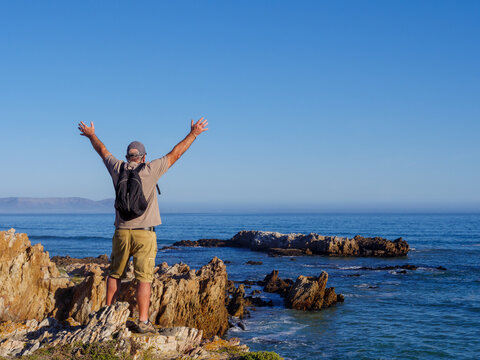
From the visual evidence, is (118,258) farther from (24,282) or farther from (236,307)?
(236,307)

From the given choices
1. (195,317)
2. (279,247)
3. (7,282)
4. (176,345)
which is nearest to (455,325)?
(195,317)

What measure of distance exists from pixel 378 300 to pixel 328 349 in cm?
1136

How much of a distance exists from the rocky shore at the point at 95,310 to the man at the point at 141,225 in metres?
0.42

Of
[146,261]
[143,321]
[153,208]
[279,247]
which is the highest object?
[153,208]

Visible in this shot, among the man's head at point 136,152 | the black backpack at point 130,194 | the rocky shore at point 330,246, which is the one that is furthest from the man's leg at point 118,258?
the rocky shore at point 330,246

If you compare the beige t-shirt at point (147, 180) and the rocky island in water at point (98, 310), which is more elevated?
the beige t-shirt at point (147, 180)

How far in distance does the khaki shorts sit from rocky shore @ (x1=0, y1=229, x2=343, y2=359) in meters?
0.63

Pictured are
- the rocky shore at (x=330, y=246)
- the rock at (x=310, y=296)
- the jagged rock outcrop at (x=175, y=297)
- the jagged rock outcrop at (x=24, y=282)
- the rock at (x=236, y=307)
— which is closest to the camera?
the jagged rock outcrop at (x=24, y=282)

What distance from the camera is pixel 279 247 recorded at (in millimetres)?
60719

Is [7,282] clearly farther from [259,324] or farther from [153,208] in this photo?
[259,324]

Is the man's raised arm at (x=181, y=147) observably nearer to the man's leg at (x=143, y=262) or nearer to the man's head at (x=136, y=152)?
the man's head at (x=136, y=152)

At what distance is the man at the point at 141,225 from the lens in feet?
25.6

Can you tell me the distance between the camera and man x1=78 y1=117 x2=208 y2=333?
7.82m

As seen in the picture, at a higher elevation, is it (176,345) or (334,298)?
(176,345)
